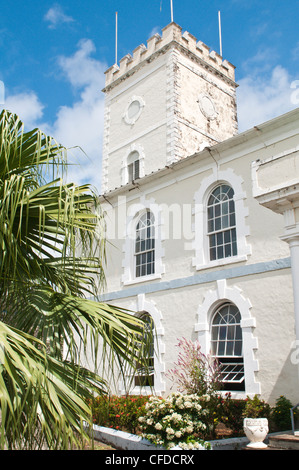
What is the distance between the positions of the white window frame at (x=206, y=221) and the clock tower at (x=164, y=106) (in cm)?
576

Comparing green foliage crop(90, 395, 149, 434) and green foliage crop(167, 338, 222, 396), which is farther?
green foliage crop(167, 338, 222, 396)

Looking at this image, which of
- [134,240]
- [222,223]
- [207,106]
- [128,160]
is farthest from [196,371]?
[207,106]

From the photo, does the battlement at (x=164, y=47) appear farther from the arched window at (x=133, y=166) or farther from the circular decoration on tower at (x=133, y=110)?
the arched window at (x=133, y=166)

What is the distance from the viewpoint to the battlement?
20.5 meters

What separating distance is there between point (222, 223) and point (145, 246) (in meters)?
3.32

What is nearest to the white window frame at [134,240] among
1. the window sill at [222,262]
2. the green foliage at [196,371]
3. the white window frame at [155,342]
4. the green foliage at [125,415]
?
the white window frame at [155,342]

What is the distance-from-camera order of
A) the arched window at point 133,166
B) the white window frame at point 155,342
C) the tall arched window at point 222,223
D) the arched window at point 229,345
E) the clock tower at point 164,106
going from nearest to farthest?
the arched window at point 229,345, the tall arched window at point 222,223, the white window frame at point 155,342, the clock tower at point 164,106, the arched window at point 133,166

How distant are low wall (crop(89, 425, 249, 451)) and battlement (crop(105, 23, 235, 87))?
1717 cm

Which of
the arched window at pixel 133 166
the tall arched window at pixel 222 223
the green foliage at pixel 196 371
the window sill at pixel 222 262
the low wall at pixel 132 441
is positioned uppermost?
Result: the arched window at pixel 133 166

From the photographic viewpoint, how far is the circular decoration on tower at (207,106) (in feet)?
68.4

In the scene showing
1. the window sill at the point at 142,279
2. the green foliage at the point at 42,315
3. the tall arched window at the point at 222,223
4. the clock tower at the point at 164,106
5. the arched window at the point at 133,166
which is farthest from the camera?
the arched window at the point at 133,166

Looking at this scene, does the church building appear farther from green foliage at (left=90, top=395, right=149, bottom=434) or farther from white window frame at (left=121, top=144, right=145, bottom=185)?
green foliage at (left=90, top=395, right=149, bottom=434)

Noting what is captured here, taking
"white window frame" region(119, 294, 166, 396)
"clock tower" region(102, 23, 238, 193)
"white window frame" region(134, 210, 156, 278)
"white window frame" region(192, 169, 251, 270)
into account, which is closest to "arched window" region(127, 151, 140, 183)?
"clock tower" region(102, 23, 238, 193)

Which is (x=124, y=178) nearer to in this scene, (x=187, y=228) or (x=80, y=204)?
(x=187, y=228)
